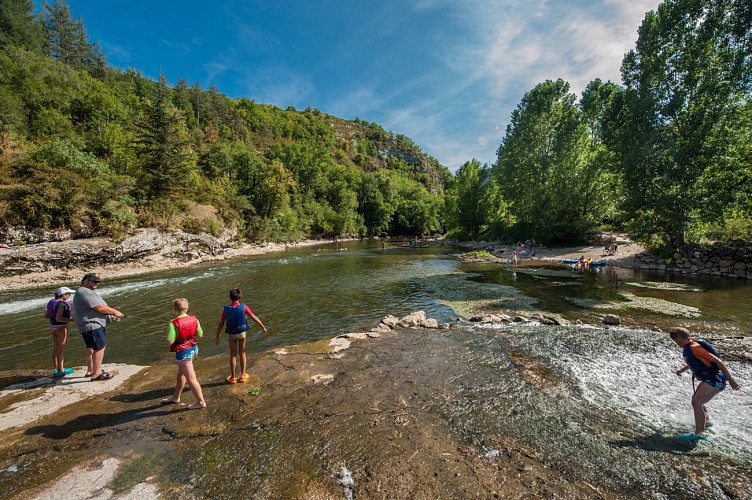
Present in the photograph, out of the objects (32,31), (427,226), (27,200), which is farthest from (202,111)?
(27,200)

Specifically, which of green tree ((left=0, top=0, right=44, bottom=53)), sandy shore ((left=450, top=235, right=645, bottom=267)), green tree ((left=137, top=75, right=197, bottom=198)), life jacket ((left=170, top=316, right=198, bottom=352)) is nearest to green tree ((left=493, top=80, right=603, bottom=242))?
sandy shore ((left=450, top=235, right=645, bottom=267))

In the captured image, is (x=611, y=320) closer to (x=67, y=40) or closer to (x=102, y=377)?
(x=102, y=377)

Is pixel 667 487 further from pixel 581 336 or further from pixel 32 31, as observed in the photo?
pixel 32 31

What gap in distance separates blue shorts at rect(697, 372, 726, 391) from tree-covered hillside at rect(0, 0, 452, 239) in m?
37.6

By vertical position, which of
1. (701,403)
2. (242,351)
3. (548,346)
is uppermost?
(242,351)

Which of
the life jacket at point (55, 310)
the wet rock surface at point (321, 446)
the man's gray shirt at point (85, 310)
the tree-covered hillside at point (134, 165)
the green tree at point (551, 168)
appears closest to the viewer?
the wet rock surface at point (321, 446)

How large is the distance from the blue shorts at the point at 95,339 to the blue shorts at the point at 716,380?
41.5 feet

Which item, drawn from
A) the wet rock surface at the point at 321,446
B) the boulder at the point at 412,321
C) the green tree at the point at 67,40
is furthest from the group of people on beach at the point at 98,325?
the green tree at the point at 67,40

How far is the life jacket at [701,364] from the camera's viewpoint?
17.3 feet

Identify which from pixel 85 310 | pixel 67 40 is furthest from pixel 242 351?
pixel 67 40

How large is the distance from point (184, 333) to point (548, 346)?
10.5 metres

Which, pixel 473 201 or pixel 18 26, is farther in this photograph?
pixel 473 201

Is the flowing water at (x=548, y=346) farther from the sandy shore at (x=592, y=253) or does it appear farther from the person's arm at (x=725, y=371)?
the sandy shore at (x=592, y=253)

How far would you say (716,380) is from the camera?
5.20 m
